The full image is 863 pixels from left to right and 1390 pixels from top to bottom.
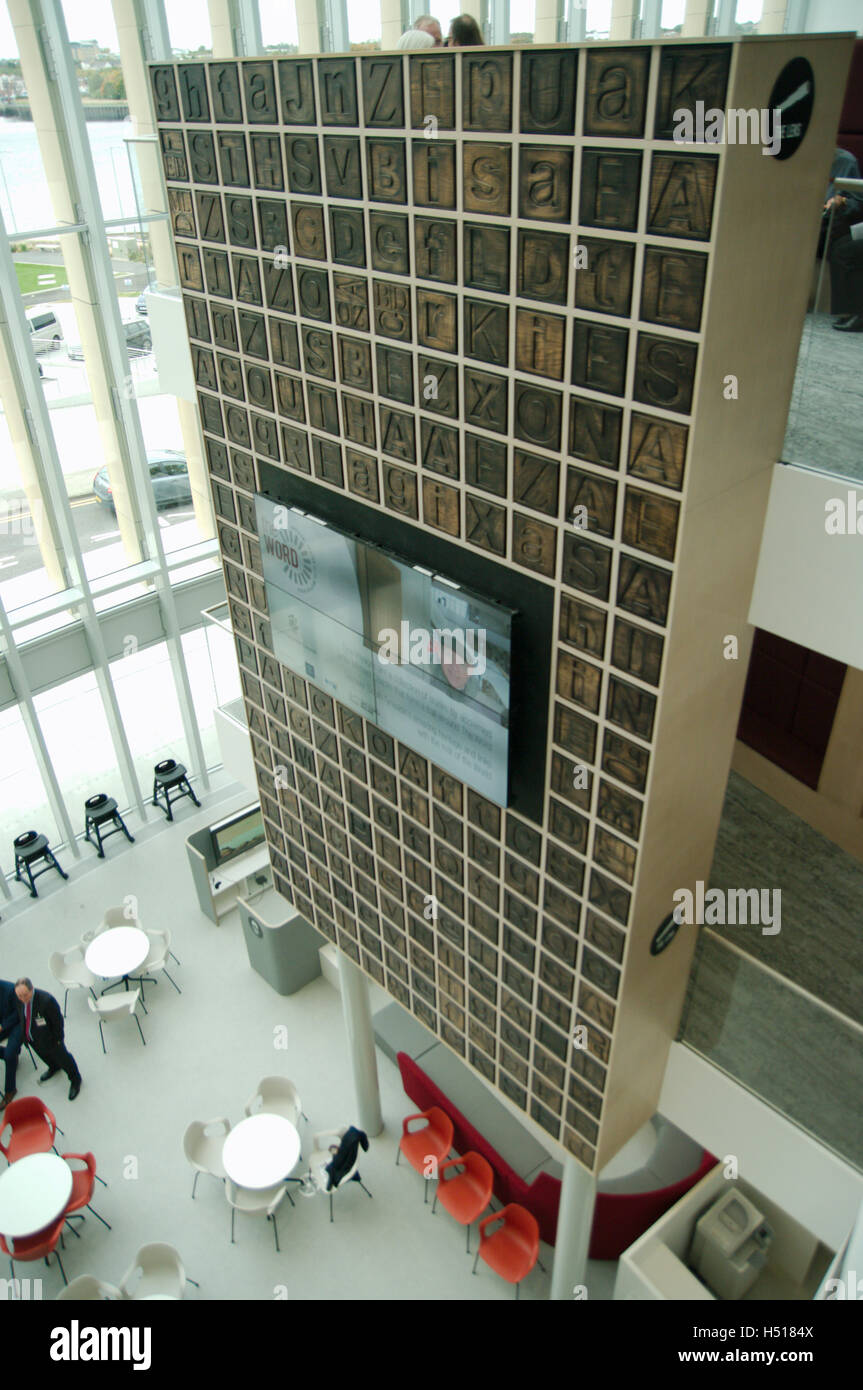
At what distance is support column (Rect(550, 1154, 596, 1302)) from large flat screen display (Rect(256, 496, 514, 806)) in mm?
3122

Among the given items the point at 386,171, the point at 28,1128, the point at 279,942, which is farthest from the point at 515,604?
the point at 28,1128

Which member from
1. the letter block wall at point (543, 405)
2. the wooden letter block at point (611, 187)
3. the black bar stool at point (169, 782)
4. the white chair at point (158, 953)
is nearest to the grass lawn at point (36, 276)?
the letter block wall at point (543, 405)

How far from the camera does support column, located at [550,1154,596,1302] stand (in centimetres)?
Answer: 645

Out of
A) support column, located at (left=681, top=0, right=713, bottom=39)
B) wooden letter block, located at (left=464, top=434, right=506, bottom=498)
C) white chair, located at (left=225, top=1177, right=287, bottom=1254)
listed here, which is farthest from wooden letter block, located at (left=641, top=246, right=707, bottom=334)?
support column, located at (left=681, top=0, right=713, bottom=39)

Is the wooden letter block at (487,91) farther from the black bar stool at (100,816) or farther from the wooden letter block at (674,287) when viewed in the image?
the black bar stool at (100,816)

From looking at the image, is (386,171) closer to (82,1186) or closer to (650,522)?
(650,522)

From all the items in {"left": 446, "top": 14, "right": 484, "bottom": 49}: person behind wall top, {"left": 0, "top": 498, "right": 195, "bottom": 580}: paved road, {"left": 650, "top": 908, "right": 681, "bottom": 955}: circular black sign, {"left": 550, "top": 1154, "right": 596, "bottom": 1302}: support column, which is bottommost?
{"left": 550, "top": 1154, "right": 596, "bottom": 1302}: support column

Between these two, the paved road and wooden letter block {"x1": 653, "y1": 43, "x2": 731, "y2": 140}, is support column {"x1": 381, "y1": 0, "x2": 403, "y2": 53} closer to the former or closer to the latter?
the paved road

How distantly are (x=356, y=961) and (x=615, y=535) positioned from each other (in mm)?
4934

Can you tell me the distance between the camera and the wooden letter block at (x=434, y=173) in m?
3.92

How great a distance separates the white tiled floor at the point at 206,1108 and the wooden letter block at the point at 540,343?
24.7 ft

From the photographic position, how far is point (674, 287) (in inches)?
131

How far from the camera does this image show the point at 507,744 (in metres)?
4.92

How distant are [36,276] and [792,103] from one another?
→ 9165 mm
